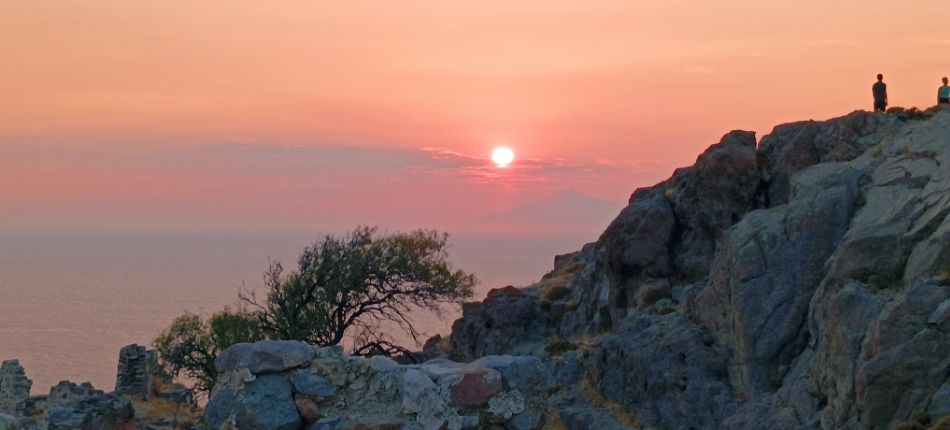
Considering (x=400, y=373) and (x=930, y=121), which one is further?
(x=930, y=121)

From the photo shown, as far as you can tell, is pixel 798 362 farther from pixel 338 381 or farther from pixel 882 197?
pixel 338 381

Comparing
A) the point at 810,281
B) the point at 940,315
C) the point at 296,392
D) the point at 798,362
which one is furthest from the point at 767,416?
the point at 296,392

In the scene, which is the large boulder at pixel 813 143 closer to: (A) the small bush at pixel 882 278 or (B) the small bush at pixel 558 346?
(B) the small bush at pixel 558 346

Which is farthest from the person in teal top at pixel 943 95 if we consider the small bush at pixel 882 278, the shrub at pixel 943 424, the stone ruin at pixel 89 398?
the stone ruin at pixel 89 398

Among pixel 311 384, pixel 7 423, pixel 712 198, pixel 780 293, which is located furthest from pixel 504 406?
pixel 712 198

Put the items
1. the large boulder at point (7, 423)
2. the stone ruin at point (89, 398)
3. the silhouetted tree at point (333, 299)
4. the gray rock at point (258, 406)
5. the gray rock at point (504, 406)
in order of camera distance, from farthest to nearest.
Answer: the silhouetted tree at point (333, 299) → the stone ruin at point (89, 398) → the gray rock at point (258, 406) → the gray rock at point (504, 406) → the large boulder at point (7, 423)

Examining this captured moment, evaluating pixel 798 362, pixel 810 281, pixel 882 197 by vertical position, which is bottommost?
pixel 798 362

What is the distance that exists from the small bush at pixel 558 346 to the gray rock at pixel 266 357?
644 inches

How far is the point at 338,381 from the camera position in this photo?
24.7 metres

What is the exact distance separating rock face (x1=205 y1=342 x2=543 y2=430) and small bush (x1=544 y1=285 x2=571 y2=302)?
2390cm

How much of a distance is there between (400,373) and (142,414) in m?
19.1

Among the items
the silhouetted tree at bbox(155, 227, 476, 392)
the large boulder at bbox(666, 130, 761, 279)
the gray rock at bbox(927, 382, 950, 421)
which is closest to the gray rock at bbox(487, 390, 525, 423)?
the gray rock at bbox(927, 382, 950, 421)

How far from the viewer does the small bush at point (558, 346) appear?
40156 millimetres

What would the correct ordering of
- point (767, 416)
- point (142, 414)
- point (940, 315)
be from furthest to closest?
point (142, 414) < point (767, 416) < point (940, 315)
